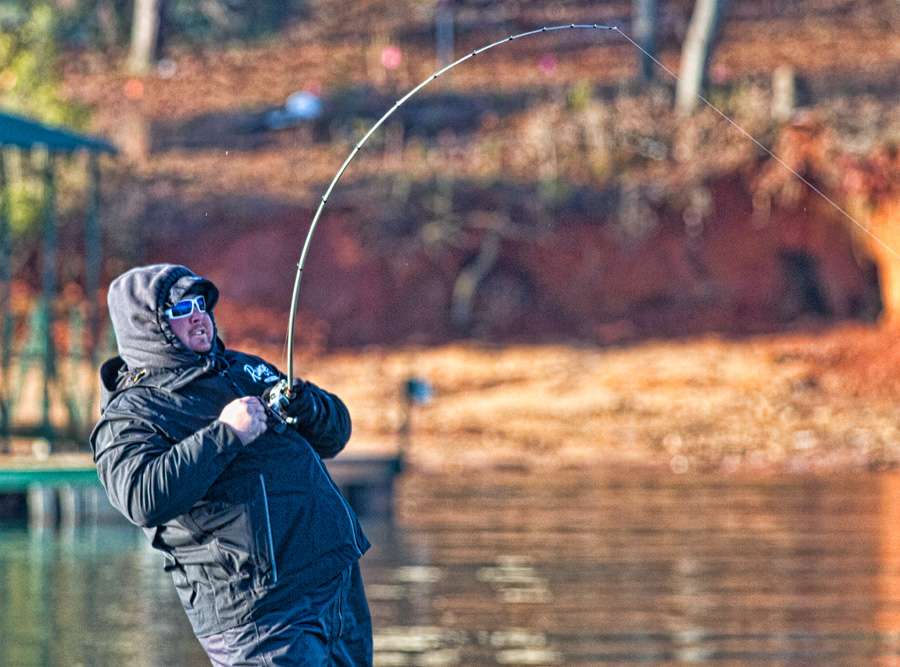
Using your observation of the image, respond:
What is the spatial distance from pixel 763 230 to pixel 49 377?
602 inches

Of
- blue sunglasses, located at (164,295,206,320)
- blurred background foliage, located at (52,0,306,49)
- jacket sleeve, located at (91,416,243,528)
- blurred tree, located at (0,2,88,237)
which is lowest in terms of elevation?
jacket sleeve, located at (91,416,243,528)

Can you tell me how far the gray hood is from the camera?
5750 millimetres

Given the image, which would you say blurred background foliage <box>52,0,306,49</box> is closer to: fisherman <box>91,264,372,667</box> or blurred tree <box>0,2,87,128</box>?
blurred tree <box>0,2,87,128</box>

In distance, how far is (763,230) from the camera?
3081 cm

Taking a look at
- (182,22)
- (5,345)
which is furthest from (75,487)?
(182,22)

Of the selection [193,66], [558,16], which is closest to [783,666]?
[558,16]

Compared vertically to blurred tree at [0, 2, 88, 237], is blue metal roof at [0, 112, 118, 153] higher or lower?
lower

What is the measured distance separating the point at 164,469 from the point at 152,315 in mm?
454

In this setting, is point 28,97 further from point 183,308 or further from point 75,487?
point 183,308

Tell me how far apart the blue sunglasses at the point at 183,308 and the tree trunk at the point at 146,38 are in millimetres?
32798

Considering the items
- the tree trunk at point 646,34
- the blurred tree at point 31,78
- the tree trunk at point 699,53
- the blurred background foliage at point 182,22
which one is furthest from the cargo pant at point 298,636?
the blurred background foliage at point 182,22

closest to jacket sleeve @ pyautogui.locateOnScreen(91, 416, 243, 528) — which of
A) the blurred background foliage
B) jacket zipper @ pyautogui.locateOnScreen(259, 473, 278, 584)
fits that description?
jacket zipper @ pyautogui.locateOnScreen(259, 473, 278, 584)

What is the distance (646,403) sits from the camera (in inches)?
1006

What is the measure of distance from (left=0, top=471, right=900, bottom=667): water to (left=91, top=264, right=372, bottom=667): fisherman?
14.6ft
